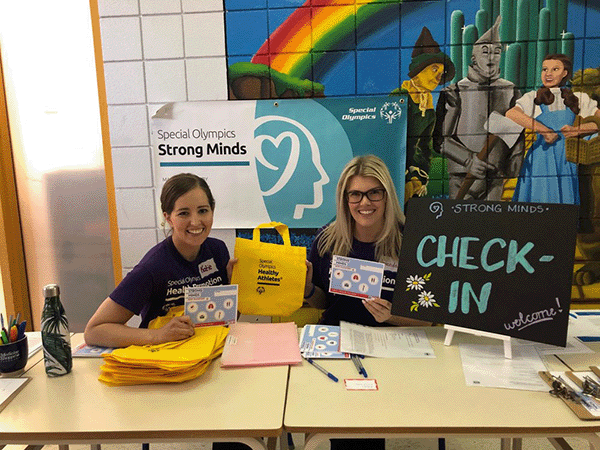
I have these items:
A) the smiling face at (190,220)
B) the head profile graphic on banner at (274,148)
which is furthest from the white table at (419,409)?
the head profile graphic on banner at (274,148)

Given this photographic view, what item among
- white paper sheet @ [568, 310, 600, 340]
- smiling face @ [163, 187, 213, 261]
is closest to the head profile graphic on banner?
smiling face @ [163, 187, 213, 261]

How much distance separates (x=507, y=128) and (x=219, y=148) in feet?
5.32

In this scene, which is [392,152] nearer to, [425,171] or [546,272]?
[425,171]

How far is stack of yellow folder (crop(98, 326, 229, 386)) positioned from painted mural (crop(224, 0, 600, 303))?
165 centimetres

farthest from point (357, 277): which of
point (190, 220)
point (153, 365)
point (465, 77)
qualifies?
point (465, 77)

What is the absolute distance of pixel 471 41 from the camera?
7.91 feet

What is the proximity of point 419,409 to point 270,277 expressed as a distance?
837 millimetres

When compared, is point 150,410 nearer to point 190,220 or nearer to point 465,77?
point 190,220

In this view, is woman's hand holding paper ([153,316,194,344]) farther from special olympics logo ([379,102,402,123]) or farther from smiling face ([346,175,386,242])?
special olympics logo ([379,102,402,123])

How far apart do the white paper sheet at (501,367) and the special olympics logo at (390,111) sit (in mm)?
1415

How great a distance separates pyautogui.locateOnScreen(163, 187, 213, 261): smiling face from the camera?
173 centimetres

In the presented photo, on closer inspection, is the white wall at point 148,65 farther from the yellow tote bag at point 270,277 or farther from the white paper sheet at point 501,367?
the white paper sheet at point 501,367

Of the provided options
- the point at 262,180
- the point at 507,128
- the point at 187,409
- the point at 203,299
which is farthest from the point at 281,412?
the point at 507,128

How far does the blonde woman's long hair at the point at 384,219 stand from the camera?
6.19 feet
